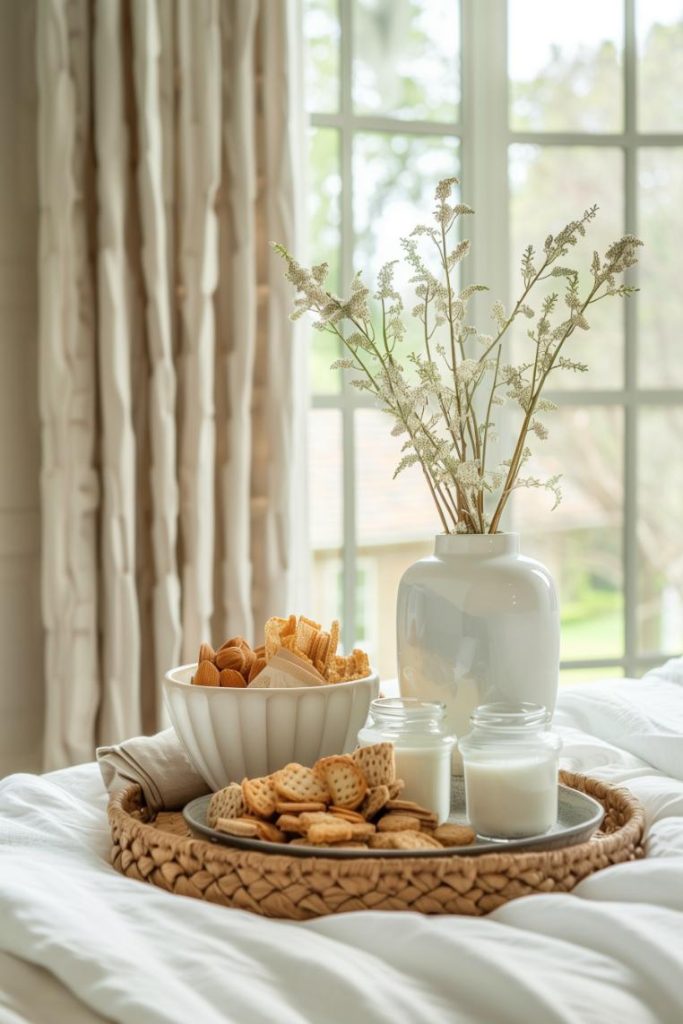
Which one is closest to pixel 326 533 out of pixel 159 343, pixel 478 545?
pixel 159 343

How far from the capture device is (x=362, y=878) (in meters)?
0.93

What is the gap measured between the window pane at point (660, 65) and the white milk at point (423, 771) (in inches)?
116

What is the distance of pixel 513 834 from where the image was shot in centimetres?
105

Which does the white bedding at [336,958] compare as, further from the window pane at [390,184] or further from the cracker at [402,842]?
the window pane at [390,184]

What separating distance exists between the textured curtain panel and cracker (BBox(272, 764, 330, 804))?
166 cm

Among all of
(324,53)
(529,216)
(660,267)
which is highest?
(324,53)

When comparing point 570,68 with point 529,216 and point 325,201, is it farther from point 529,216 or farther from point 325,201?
point 325,201

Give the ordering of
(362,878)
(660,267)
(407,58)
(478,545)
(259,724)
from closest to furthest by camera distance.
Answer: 1. (362,878)
2. (259,724)
3. (478,545)
4. (407,58)
5. (660,267)

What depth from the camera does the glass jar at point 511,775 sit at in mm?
1053

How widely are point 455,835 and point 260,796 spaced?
18 cm

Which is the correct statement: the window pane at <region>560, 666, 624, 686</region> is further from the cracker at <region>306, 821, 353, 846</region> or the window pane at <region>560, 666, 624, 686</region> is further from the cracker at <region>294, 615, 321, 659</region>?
the cracker at <region>306, 821, 353, 846</region>

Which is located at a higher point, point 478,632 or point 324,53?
point 324,53

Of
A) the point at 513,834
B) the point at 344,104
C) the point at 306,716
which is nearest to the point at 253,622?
the point at 344,104

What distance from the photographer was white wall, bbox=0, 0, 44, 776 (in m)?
2.74
